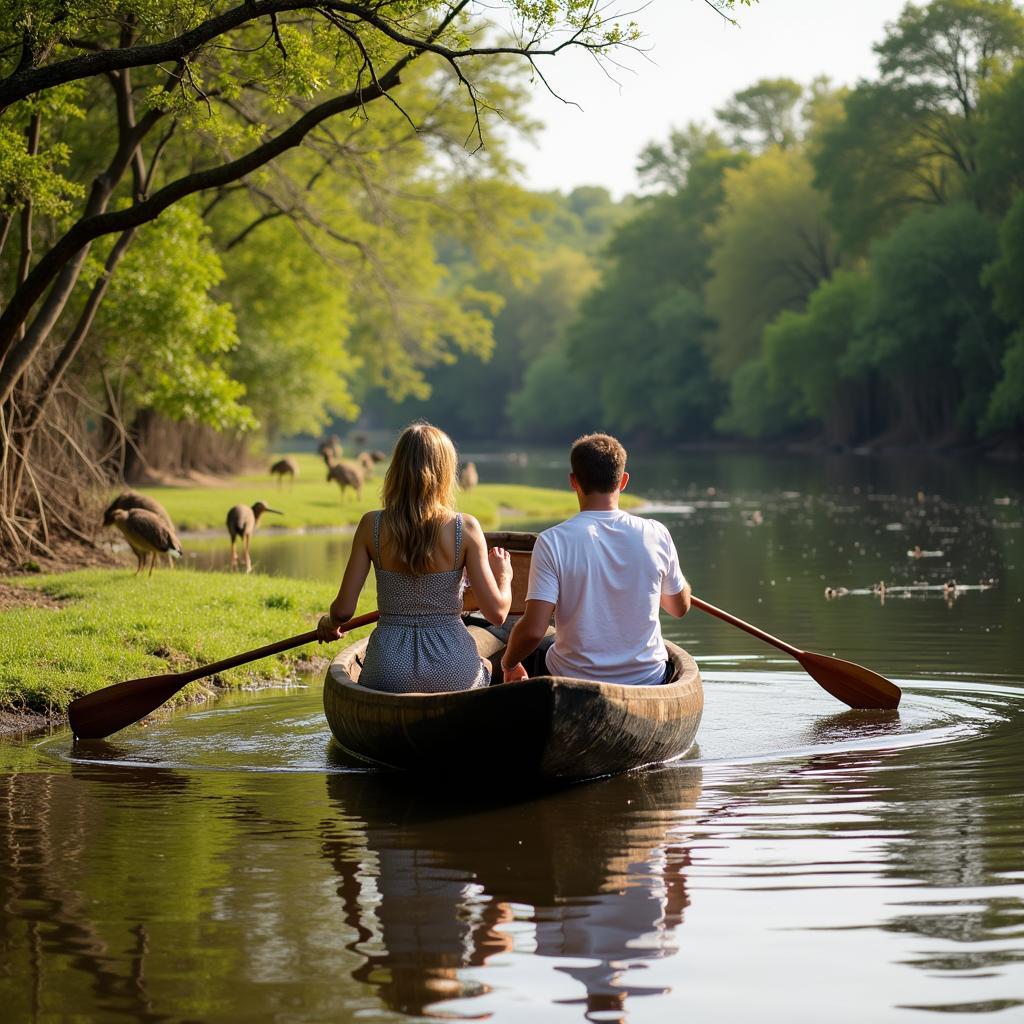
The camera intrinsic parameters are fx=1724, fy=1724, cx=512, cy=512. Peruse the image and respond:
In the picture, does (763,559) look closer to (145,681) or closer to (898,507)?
(898,507)

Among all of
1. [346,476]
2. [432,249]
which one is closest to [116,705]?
[346,476]

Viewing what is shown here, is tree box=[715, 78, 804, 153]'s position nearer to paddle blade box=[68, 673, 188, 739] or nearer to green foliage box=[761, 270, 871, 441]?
green foliage box=[761, 270, 871, 441]

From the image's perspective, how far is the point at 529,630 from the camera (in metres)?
8.39

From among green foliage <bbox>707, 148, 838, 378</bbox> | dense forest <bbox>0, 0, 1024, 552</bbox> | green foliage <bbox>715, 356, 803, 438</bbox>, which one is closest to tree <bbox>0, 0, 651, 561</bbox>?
dense forest <bbox>0, 0, 1024, 552</bbox>

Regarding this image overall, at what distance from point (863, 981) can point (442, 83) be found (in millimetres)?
28868

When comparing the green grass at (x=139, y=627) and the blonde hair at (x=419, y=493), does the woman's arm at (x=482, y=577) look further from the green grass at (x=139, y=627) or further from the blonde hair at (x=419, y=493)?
the green grass at (x=139, y=627)

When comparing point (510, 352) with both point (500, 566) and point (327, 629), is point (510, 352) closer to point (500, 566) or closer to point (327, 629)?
point (327, 629)

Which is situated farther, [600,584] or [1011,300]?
[1011,300]

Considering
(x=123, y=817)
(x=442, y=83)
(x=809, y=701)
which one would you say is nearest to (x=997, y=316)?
(x=442, y=83)

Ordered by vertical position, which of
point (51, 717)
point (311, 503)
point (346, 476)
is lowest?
point (51, 717)

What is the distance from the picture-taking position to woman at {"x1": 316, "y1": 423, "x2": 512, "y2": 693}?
8.23 meters

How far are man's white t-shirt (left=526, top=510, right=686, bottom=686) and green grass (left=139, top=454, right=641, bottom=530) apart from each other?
22.1 m

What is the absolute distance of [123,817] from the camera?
8.38 meters

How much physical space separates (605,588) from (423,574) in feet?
2.94
